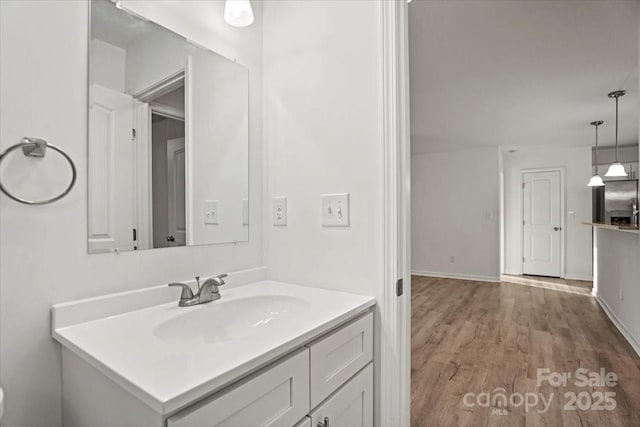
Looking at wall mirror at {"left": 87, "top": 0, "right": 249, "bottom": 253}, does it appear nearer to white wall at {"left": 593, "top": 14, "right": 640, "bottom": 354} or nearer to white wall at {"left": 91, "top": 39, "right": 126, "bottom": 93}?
white wall at {"left": 91, "top": 39, "right": 126, "bottom": 93}

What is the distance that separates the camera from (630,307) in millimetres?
2965

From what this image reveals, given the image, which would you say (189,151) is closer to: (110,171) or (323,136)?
(110,171)

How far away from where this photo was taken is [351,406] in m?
1.06

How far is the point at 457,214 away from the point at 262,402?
19.3ft

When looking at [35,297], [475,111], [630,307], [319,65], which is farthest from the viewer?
[475,111]

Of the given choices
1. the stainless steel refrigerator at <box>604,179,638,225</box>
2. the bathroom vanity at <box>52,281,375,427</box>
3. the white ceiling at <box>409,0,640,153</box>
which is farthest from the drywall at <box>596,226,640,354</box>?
the bathroom vanity at <box>52,281,375,427</box>

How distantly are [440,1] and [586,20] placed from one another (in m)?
1.01

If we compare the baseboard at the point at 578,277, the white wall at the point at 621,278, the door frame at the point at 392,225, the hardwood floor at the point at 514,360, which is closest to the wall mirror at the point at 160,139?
the door frame at the point at 392,225

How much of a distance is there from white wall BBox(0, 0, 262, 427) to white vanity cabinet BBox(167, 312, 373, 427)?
0.58m

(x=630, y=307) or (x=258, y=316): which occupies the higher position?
(x=258, y=316)

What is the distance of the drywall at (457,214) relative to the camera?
5.68 metres

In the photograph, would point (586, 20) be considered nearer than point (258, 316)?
No

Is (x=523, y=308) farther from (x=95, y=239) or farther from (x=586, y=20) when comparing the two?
(x=95, y=239)

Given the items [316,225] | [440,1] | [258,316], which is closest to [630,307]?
[440,1]
